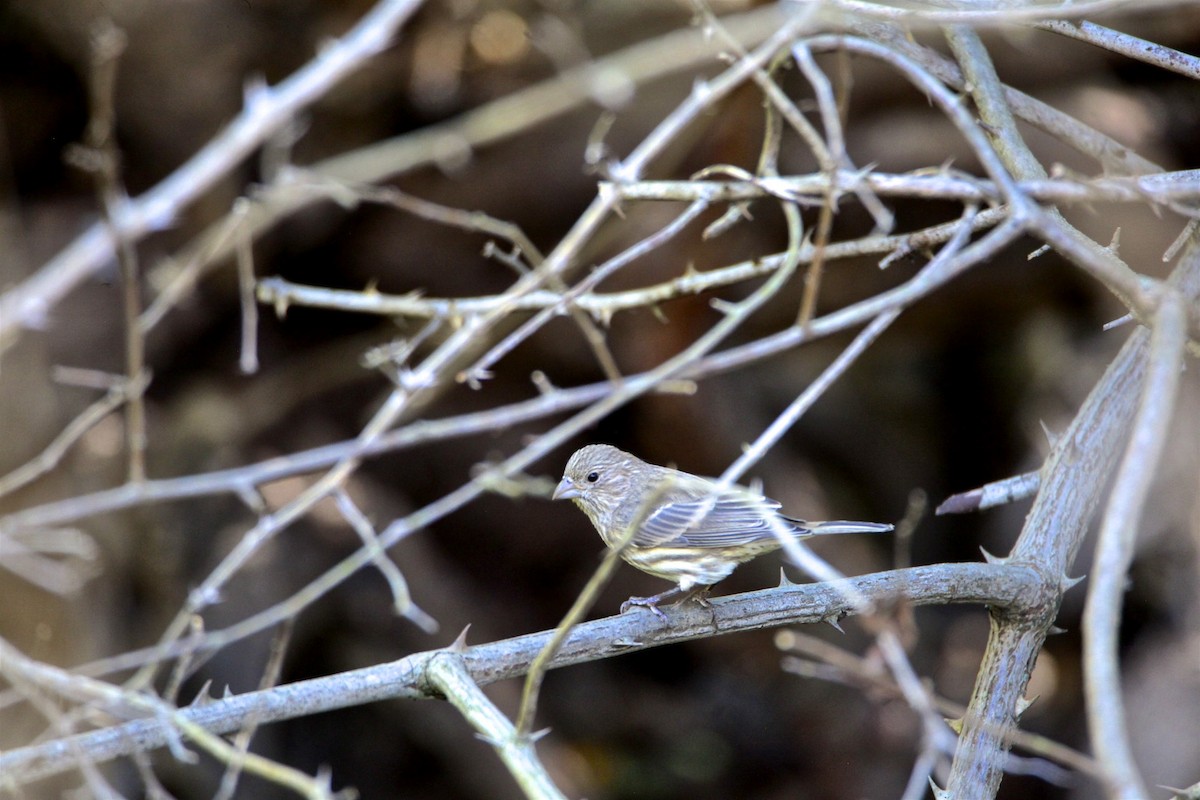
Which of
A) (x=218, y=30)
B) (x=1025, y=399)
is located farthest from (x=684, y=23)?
(x=1025, y=399)

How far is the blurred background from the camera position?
7.32 meters

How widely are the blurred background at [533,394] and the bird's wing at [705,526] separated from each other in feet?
9.26

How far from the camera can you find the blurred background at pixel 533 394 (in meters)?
7.32

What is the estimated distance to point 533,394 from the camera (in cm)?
863

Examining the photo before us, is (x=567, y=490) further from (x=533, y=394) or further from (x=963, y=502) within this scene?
(x=533, y=394)

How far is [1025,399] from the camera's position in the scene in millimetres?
8953

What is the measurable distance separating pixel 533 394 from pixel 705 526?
14.1 ft

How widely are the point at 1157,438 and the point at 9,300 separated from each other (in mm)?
2658

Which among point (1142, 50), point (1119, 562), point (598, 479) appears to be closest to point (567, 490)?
point (598, 479)

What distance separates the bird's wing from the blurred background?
2.82 metres

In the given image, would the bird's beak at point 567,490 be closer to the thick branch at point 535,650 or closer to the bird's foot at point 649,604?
the bird's foot at point 649,604

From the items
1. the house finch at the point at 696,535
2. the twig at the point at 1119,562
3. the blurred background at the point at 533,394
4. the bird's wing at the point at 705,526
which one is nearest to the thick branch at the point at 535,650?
the house finch at the point at 696,535

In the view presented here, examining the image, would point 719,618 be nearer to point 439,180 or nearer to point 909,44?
Answer: point 909,44

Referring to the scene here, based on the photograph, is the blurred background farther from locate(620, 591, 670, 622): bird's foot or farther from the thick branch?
locate(620, 591, 670, 622): bird's foot
